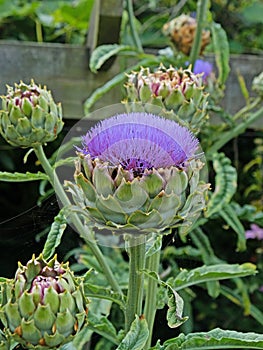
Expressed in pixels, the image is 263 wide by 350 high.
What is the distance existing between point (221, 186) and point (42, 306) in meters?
0.53

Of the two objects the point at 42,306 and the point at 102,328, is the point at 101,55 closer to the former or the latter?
the point at 102,328

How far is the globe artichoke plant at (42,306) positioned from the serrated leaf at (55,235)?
0.41 ft

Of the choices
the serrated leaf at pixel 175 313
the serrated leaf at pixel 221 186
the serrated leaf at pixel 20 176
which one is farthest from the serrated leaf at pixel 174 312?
the serrated leaf at pixel 221 186

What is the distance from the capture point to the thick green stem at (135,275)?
2.10ft

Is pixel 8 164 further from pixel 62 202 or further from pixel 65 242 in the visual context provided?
pixel 62 202

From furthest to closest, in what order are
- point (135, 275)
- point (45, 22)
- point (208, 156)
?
point (45, 22) → point (208, 156) → point (135, 275)

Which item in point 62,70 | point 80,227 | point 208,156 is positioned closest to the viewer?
point 80,227

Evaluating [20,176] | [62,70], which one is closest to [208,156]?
[62,70]

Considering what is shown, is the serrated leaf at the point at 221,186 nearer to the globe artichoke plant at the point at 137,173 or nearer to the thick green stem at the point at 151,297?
the thick green stem at the point at 151,297

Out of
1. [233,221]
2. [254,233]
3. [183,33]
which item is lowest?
[254,233]

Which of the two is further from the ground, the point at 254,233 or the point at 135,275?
the point at 135,275

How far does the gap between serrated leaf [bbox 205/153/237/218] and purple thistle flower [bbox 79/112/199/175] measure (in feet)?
1.27

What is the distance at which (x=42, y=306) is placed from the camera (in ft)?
1.79

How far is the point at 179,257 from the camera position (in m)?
1.19
